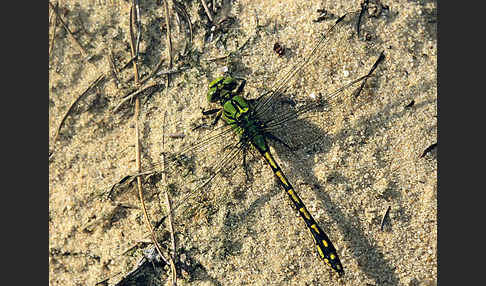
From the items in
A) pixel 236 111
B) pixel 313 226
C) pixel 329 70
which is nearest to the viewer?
pixel 313 226

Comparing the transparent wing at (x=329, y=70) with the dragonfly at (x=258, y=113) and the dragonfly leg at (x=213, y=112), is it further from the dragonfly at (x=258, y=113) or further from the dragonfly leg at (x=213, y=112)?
the dragonfly leg at (x=213, y=112)

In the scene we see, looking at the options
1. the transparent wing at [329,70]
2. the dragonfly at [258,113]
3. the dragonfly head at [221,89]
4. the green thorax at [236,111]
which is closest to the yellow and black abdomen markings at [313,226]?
the dragonfly at [258,113]

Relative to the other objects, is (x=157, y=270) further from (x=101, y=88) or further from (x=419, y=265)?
(x=419, y=265)

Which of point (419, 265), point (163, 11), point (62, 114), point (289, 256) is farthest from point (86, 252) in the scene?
point (419, 265)

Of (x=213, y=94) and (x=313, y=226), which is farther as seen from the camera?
(x=213, y=94)

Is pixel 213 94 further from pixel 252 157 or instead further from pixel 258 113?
pixel 252 157

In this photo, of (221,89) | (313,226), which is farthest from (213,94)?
(313,226)
